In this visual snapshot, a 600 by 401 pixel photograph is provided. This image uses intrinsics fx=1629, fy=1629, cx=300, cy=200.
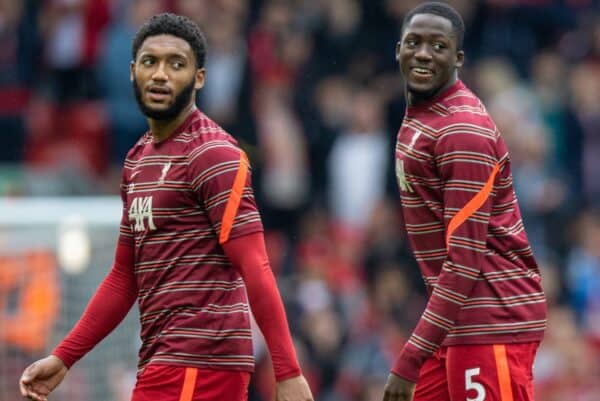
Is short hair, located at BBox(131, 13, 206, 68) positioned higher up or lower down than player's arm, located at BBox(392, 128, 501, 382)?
higher up

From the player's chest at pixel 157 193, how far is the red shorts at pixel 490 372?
1215 mm

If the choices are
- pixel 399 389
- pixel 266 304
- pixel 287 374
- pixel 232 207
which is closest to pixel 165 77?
pixel 232 207

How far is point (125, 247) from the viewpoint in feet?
22.4

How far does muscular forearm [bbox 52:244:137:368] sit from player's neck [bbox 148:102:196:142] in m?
0.58

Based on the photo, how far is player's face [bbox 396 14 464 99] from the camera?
6504 mm

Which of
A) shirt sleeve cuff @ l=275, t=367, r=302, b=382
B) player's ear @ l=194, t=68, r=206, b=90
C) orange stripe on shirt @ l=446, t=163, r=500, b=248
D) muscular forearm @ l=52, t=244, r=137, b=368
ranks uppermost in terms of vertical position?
player's ear @ l=194, t=68, r=206, b=90

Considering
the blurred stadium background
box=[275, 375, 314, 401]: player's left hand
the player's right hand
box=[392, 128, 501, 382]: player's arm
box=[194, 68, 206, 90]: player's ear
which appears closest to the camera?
box=[275, 375, 314, 401]: player's left hand

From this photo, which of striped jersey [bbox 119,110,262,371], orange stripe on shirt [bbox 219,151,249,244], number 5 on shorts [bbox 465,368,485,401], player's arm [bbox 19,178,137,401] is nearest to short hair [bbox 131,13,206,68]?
striped jersey [bbox 119,110,262,371]

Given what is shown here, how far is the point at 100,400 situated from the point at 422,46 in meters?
4.77

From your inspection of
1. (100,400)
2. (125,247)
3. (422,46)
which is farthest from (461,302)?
(100,400)

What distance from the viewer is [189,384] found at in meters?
6.34

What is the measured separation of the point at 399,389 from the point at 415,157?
93 centimetres

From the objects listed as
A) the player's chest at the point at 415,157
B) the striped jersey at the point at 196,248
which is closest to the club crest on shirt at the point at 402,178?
the player's chest at the point at 415,157

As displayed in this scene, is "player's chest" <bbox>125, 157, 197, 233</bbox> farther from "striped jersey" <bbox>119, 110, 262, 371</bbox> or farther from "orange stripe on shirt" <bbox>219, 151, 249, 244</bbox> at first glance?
"orange stripe on shirt" <bbox>219, 151, 249, 244</bbox>
